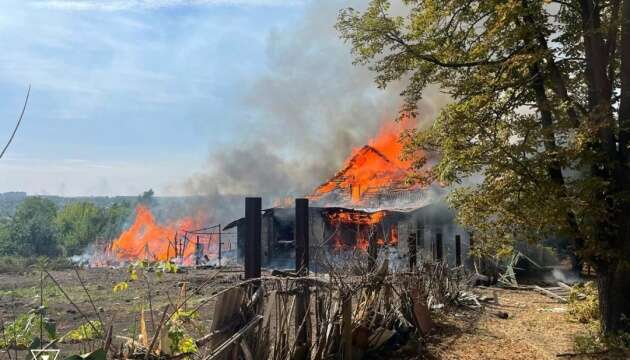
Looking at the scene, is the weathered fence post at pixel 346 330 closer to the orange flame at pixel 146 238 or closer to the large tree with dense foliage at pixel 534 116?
the large tree with dense foliage at pixel 534 116

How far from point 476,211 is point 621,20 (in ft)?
14.3

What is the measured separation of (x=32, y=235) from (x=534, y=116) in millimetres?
68504

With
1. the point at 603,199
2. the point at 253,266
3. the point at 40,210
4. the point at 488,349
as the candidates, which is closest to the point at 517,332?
the point at 488,349

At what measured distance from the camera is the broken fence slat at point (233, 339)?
5132mm

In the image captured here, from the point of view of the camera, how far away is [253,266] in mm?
8773

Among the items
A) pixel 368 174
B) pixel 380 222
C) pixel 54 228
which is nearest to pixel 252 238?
pixel 380 222

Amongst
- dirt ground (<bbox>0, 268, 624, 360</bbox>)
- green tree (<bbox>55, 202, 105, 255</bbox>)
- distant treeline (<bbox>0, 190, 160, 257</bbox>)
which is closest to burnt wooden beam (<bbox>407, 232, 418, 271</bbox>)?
dirt ground (<bbox>0, 268, 624, 360</bbox>)

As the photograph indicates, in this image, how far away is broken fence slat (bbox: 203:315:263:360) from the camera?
5.13 meters

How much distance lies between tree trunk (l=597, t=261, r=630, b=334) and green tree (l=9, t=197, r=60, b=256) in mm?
61027

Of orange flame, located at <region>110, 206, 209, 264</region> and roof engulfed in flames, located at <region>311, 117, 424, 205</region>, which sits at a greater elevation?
roof engulfed in flames, located at <region>311, 117, 424, 205</region>

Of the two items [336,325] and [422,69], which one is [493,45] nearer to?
[422,69]

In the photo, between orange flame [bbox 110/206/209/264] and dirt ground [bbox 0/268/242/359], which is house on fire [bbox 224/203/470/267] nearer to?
dirt ground [bbox 0/268/242/359]

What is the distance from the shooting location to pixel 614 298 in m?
9.96

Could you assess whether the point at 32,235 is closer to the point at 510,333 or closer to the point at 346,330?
the point at 510,333
